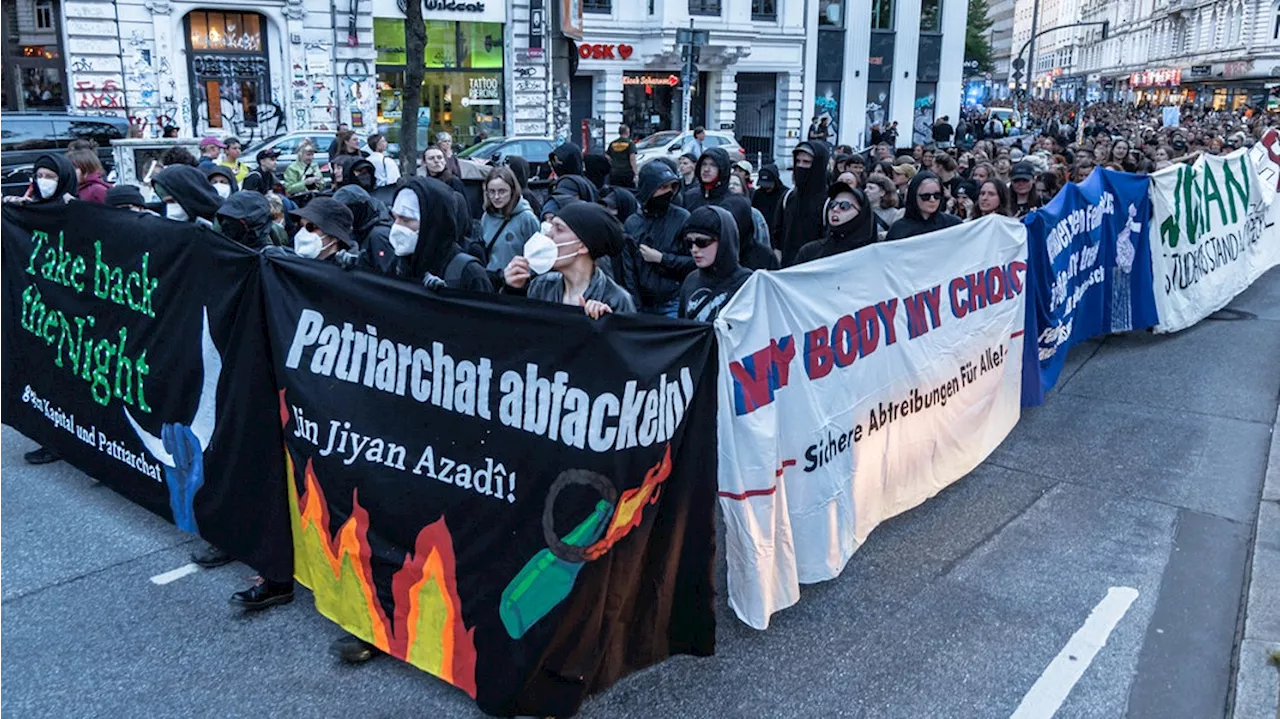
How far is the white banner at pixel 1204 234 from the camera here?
9.80m

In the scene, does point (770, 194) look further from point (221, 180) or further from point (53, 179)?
point (53, 179)

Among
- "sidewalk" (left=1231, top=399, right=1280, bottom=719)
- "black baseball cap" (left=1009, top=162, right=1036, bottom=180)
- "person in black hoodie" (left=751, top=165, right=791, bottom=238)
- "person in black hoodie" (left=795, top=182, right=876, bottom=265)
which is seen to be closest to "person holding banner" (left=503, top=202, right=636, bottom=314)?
"person in black hoodie" (left=795, top=182, right=876, bottom=265)

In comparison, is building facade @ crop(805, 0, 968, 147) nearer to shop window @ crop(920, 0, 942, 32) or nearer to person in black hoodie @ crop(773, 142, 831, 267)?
shop window @ crop(920, 0, 942, 32)

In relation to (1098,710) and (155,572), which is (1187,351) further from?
(155,572)

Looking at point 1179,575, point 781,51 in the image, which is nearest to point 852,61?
point 781,51

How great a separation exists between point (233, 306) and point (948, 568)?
359cm

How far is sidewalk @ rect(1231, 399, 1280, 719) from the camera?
3.99 m

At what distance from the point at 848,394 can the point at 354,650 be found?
2.42m

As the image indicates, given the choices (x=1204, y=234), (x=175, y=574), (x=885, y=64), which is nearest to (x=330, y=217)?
(x=175, y=574)

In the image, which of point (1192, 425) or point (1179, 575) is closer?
point (1179, 575)

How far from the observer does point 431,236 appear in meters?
4.96

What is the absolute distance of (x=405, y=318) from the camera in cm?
393

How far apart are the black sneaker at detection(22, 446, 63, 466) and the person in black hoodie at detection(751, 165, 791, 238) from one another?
5.94 meters

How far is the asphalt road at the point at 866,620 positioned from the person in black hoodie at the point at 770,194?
376cm
